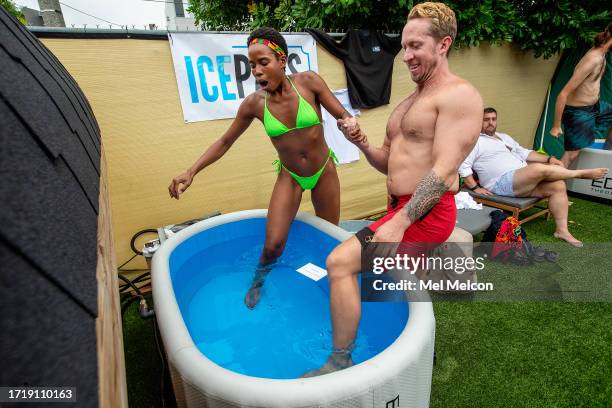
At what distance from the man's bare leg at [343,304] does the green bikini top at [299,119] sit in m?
1.21

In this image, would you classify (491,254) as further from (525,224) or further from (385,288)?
(385,288)

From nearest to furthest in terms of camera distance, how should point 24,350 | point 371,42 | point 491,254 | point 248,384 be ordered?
point 24,350, point 248,384, point 491,254, point 371,42

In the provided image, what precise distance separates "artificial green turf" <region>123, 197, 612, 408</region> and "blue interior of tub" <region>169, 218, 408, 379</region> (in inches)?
17.7

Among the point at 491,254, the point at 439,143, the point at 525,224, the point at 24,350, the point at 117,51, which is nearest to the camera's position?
the point at 24,350

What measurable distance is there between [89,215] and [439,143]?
1.66m

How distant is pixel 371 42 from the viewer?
4.45 m

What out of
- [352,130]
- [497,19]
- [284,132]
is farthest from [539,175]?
[284,132]

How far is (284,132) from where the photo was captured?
2.85 metres

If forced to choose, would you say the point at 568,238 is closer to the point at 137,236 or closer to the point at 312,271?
the point at 312,271

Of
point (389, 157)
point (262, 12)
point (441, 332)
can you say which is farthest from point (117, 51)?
point (262, 12)

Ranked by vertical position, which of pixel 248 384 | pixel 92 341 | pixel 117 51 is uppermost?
pixel 117 51

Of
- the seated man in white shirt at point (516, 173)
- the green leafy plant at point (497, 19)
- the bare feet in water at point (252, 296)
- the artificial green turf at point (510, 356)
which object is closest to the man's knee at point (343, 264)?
the artificial green turf at point (510, 356)

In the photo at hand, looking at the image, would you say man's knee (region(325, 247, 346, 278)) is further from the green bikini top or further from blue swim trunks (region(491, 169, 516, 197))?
blue swim trunks (region(491, 169, 516, 197))

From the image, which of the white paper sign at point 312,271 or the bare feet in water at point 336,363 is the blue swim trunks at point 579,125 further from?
the bare feet in water at point 336,363
